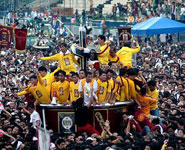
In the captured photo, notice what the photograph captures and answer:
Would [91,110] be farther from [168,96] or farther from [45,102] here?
[168,96]

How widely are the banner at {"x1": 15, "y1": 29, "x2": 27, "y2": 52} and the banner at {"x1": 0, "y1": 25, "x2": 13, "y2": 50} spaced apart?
0.93ft

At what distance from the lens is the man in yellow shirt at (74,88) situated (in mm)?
15539

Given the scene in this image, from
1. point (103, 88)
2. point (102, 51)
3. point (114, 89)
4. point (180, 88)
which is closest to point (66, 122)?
point (103, 88)

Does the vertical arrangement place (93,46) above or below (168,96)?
above

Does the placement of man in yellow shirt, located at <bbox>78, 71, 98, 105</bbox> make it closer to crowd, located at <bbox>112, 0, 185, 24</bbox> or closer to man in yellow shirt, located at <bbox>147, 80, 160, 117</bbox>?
man in yellow shirt, located at <bbox>147, 80, 160, 117</bbox>

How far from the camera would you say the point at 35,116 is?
15.5m

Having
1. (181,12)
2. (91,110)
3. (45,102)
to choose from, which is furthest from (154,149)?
(181,12)

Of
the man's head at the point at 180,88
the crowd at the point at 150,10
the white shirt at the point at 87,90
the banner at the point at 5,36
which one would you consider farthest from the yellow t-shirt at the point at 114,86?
the crowd at the point at 150,10

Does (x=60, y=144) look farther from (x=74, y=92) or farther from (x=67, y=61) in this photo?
(x=67, y=61)

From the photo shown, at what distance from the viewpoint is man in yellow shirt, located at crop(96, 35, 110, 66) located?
669 inches

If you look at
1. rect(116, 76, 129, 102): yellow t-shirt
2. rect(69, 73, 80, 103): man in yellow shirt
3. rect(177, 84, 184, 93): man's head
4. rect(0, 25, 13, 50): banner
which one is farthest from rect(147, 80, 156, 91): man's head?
rect(0, 25, 13, 50): banner

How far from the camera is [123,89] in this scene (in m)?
15.5

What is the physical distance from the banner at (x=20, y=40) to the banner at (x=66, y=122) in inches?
286

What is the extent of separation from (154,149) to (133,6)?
28778 millimetres
